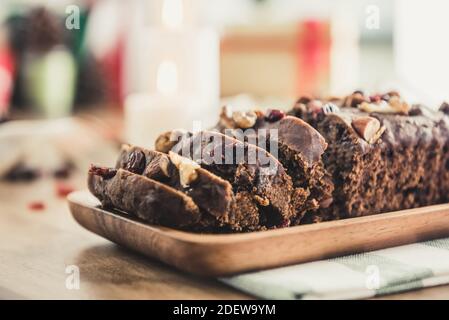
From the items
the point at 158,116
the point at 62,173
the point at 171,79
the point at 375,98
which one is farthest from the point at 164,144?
the point at 171,79

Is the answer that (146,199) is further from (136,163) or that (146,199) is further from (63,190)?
(63,190)

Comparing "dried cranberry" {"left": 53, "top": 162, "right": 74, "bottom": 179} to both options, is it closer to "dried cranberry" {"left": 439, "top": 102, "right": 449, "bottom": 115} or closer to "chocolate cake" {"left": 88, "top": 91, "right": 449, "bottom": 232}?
"chocolate cake" {"left": 88, "top": 91, "right": 449, "bottom": 232}

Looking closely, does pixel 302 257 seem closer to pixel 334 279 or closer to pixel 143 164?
pixel 334 279

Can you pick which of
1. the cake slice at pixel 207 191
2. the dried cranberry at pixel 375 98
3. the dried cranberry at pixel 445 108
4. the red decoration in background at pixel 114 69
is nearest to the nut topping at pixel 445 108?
the dried cranberry at pixel 445 108

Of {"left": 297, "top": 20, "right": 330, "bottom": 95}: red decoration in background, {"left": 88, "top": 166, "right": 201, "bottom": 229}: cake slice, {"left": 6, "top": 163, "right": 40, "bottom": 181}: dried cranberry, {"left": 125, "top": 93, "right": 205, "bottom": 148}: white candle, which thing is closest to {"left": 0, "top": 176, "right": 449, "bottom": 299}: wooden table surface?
{"left": 88, "top": 166, "right": 201, "bottom": 229}: cake slice
